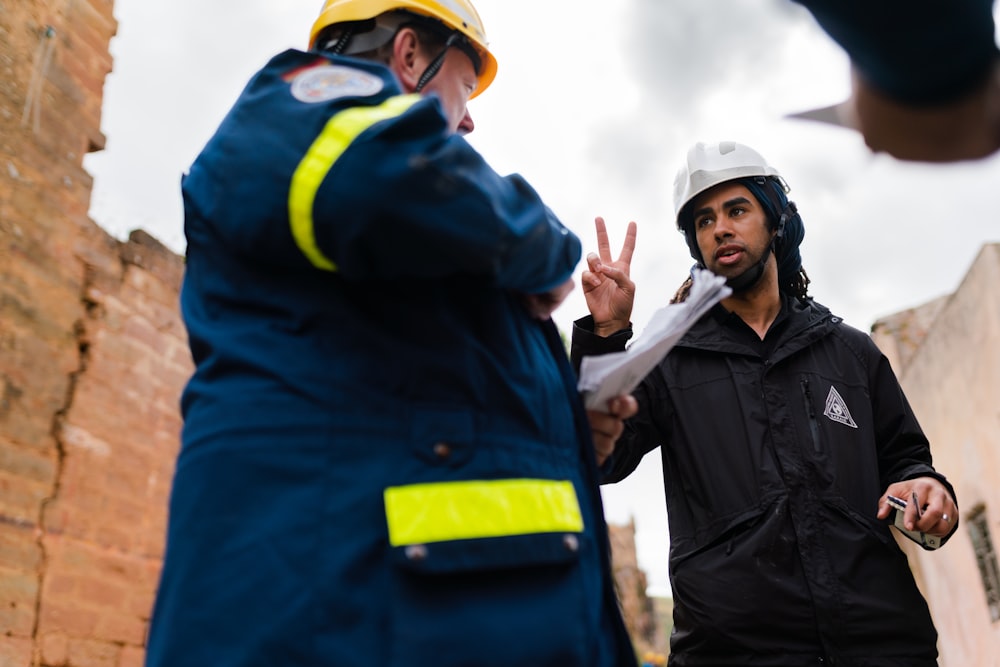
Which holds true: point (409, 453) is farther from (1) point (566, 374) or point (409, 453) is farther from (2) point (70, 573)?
(2) point (70, 573)

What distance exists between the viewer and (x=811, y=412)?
278 cm

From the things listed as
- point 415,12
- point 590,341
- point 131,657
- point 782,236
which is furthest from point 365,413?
point 131,657

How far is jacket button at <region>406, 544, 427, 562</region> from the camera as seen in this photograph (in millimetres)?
1461

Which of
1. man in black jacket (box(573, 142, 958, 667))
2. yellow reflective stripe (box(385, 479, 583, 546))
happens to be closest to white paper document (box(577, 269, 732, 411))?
yellow reflective stripe (box(385, 479, 583, 546))

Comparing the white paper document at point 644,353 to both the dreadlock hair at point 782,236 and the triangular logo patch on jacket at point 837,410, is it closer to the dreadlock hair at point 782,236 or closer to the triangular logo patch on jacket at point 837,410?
the triangular logo patch on jacket at point 837,410

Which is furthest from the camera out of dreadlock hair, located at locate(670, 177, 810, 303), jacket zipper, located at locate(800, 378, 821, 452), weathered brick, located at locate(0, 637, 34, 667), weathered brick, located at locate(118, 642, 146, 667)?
weathered brick, located at locate(118, 642, 146, 667)

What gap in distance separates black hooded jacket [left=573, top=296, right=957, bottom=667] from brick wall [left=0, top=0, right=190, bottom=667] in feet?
12.1

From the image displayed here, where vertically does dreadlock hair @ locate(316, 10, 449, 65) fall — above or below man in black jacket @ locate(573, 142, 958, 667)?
above

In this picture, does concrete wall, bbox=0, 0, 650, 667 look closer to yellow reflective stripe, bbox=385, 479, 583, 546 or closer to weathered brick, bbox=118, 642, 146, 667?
weathered brick, bbox=118, 642, 146, 667

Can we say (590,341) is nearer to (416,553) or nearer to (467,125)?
(467,125)

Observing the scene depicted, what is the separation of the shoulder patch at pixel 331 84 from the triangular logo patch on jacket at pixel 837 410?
170 centimetres

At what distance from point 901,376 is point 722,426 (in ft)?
41.3

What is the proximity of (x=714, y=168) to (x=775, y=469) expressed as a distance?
116cm

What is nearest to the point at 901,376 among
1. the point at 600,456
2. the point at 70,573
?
the point at 70,573
